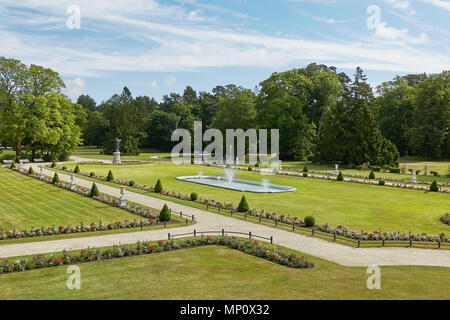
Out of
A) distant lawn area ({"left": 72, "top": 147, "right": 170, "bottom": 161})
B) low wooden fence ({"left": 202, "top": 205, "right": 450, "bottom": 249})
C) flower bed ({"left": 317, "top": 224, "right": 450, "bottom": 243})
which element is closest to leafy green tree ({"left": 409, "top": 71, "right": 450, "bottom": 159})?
distant lawn area ({"left": 72, "top": 147, "right": 170, "bottom": 161})

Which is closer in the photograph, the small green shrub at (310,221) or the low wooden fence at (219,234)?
the low wooden fence at (219,234)

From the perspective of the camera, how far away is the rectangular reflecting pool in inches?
1490

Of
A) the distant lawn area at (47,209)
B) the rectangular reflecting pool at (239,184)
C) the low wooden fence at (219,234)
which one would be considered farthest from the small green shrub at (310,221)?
the rectangular reflecting pool at (239,184)

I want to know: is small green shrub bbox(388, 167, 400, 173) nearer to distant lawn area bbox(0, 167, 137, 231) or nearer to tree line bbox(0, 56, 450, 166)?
tree line bbox(0, 56, 450, 166)

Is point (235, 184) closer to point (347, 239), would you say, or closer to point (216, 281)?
point (347, 239)

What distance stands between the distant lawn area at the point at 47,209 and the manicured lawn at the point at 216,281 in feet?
30.6

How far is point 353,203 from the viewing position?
3041 cm

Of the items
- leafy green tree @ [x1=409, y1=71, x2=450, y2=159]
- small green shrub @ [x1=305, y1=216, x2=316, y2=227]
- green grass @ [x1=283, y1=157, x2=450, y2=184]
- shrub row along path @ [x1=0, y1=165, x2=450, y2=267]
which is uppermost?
leafy green tree @ [x1=409, y1=71, x2=450, y2=159]

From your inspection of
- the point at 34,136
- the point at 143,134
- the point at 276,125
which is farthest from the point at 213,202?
the point at 143,134

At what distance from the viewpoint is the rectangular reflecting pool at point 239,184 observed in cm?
3784

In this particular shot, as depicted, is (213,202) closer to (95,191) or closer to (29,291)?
(95,191)

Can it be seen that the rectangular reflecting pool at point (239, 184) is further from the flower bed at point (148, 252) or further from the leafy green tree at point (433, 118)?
the leafy green tree at point (433, 118)

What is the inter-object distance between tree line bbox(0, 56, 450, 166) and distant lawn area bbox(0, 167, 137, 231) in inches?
1264

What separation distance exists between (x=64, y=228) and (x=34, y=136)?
158 ft
